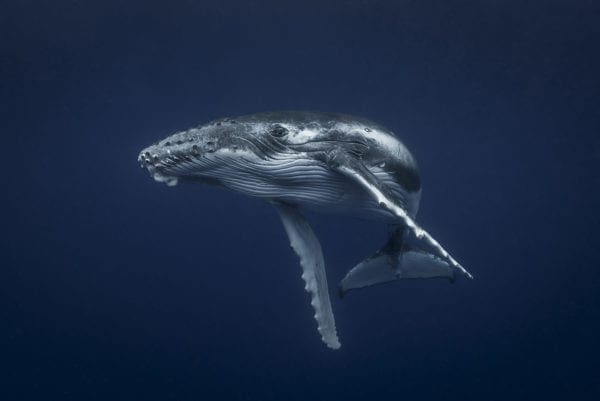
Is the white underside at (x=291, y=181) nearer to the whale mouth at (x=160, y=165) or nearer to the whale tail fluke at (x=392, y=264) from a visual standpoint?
the whale mouth at (x=160, y=165)

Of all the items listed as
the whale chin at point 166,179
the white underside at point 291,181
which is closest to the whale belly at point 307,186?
the white underside at point 291,181

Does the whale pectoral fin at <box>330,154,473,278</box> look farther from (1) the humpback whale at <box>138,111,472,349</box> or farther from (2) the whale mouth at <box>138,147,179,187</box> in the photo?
(2) the whale mouth at <box>138,147,179,187</box>

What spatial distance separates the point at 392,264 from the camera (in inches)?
247

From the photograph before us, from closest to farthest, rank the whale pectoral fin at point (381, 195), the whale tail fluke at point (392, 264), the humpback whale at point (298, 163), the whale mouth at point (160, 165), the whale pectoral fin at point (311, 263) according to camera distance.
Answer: the whale pectoral fin at point (381, 195) < the humpback whale at point (298, 163) < the whale mouth at point (160, 165) < the whale pectoral fin at point (311, 263) < the whale tail fluke at point (392, 264)

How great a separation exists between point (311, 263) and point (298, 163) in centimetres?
125

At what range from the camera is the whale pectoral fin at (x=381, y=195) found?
3.62 meters

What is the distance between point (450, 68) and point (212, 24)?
9.30m

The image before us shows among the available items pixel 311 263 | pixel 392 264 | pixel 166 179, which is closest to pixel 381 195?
pixel 311 263

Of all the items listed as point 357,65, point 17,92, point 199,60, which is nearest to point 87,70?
point 17,92

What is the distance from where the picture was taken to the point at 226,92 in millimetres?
20031

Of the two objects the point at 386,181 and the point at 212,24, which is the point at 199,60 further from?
the point at 386,181

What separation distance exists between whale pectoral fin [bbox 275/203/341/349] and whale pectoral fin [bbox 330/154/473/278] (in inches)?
44.5

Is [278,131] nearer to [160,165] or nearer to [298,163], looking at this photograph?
[298,163]

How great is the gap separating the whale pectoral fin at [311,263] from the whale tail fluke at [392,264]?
3.80 ft
